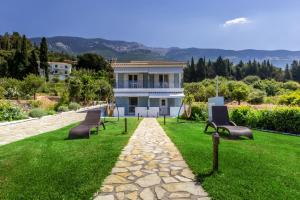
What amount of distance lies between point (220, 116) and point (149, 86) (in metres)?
20.9

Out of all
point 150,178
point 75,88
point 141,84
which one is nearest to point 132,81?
point 141,84

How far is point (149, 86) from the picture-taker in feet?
107

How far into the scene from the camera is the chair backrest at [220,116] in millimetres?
12008

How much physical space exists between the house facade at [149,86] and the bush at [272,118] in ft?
49.7

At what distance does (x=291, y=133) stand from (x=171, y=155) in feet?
25.4

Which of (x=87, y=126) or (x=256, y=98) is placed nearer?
(x=87, y=126)

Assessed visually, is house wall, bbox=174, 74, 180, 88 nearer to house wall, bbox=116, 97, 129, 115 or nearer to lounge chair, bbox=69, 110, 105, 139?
house wall, bbox=116, 97, 129, 115

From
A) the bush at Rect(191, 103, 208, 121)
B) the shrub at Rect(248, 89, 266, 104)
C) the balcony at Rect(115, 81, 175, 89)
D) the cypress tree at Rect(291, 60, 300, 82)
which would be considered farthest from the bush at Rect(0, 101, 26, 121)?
the cypress tree at Rect(291, 60, 300, 82)

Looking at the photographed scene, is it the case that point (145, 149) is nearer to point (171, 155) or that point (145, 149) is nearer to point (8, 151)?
point (171, 155)

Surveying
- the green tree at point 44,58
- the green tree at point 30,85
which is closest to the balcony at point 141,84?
the green tree at point 30,85

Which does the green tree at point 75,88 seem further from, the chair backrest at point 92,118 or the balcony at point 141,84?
the chair backrest at point 92,118

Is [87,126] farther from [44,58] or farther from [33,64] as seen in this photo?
[44,58]

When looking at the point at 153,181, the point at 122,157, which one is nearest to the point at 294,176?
the point at 153,181

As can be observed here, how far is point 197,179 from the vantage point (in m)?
5.62
